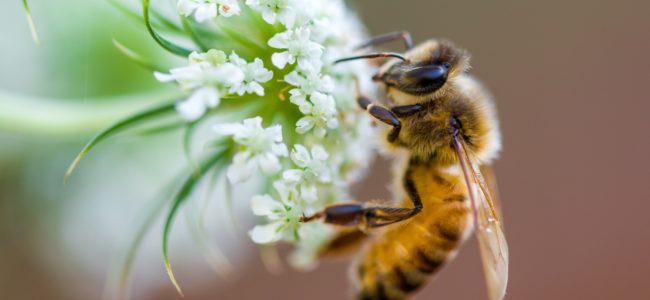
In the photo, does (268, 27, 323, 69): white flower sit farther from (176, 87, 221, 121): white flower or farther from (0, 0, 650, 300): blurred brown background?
(0, 0, 650, 300): blurred brown background

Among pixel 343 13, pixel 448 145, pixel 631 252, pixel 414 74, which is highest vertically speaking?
pixel 343 13

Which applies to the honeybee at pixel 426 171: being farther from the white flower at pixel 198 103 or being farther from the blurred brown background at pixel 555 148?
the blurred brown background at pixel 555 148

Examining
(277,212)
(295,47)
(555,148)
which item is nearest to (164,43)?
(295,47)

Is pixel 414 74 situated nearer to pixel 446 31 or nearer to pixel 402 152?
pixel 402 152

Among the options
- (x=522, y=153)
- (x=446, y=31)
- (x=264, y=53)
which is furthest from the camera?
(x=446, y=31)

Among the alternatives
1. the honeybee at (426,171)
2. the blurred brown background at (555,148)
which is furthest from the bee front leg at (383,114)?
the blurred brown background at (555,148)

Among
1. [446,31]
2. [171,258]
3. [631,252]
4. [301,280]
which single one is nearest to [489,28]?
[446,31]

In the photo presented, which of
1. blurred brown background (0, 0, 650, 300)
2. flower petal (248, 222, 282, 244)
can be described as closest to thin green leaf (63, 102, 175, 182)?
flower petal (248, 222, 282, 244)

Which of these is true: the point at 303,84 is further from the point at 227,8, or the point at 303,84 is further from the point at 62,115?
the point at 62,115
